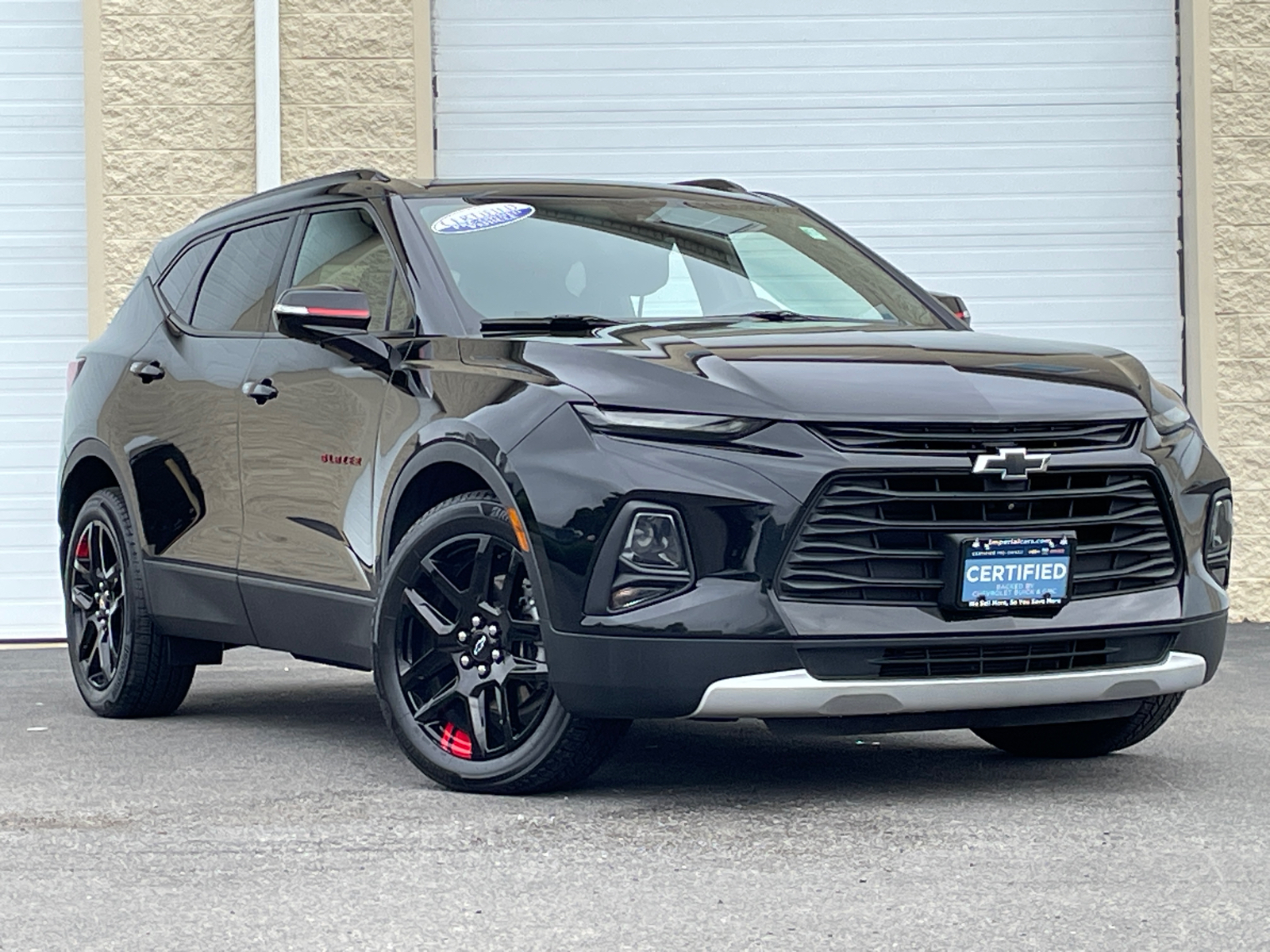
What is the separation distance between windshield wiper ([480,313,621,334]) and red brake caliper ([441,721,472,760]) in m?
1.09

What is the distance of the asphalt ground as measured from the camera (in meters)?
3.89

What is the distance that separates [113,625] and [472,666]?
2.52 meters

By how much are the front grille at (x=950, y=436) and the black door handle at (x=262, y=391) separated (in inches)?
80.9

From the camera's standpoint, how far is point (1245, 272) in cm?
1177

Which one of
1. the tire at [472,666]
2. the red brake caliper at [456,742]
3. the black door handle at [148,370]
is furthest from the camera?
the black door handle at [148,370]

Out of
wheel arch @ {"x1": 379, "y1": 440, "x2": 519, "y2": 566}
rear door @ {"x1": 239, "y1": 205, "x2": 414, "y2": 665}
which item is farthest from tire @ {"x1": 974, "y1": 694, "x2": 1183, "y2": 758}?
rear door @ {"x1": 239, "y1": 205, "x2": 414, "y2": 665}

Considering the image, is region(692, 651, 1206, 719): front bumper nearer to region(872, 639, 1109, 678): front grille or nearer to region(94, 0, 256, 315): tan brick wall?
region(872, 639, 1109, 678): front grille

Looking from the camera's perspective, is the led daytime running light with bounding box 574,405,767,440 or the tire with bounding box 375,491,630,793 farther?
the tire with bounding box 375,491,630,793

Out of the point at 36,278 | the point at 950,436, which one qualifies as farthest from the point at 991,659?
the point at 36,278

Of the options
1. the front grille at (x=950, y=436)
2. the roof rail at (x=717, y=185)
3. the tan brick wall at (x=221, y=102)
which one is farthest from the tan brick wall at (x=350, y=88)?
the front grille at (x=950, y=436)

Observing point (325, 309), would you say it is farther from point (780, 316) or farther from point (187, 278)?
point (187, 278)

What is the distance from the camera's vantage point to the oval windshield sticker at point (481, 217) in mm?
6188

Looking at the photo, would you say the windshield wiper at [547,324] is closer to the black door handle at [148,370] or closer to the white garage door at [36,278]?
the black door handle at [148,370]

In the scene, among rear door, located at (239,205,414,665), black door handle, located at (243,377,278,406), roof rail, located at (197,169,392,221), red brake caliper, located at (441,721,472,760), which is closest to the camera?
red brake caliper, located at (441,721,472,760)
